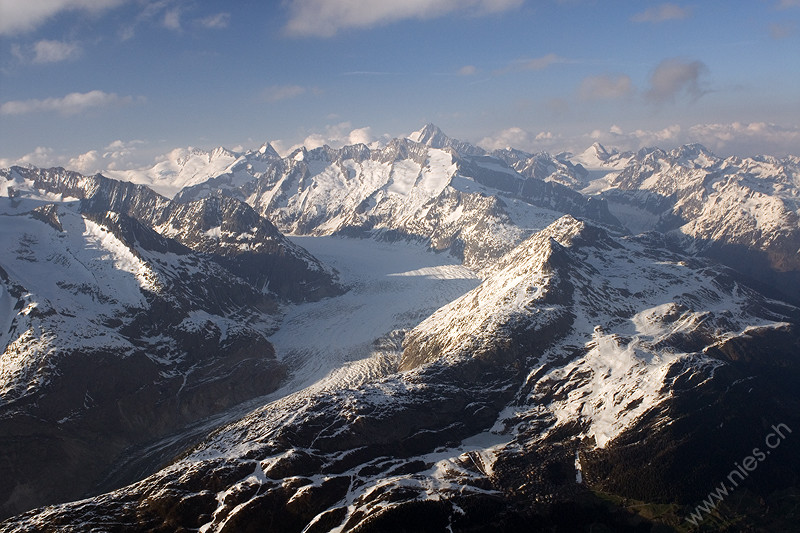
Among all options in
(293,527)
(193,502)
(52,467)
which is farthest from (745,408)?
(52,467)

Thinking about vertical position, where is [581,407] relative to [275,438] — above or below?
below

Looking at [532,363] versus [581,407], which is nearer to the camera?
[581,407]

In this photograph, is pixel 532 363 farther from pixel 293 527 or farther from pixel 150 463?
pixel 150 463

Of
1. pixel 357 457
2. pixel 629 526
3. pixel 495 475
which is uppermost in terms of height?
pixel 357 457

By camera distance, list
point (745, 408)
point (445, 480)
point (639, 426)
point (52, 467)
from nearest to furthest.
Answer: point (445, 480) → point (639, 426) → point (745, 408) → point (52, 467)

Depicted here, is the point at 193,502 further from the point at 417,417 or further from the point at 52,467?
the point at 52,467

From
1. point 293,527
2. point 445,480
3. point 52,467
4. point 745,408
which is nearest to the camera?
point 293,527

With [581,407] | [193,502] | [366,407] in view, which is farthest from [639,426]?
[193,502]
